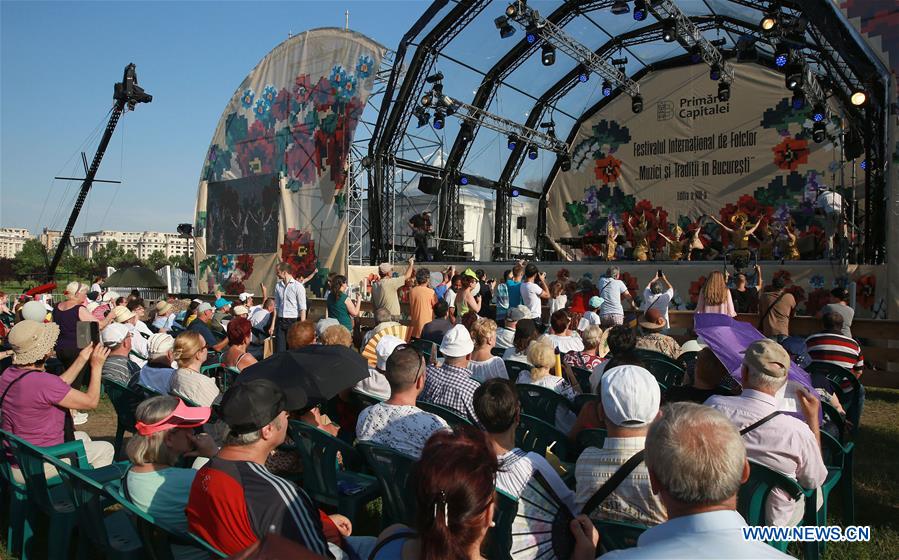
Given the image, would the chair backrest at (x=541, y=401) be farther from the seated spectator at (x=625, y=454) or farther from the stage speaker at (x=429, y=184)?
the stage speaker at (x=429, y=184)

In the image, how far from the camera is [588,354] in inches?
188

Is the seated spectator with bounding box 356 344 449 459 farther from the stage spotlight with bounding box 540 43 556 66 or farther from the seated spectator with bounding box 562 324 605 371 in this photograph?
the stage spotlight with bounding box 540 43 556 66

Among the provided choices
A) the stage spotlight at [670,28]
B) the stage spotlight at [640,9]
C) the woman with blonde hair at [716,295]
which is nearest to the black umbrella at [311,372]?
the woman with blonde hair at [716,295]

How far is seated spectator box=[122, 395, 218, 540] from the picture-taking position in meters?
2.37

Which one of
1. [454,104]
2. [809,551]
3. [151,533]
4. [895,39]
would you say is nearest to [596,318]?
[809,551]

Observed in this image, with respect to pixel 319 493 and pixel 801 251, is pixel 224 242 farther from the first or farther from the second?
pixel 319 493

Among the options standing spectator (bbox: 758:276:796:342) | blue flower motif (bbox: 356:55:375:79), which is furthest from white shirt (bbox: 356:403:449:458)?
blue flower motif (bbox: 356:55:375:79)

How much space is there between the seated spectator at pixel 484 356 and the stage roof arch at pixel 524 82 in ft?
26.1

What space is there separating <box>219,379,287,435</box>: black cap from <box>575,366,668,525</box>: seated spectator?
3.48 ft

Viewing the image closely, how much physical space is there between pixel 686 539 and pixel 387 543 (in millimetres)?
713

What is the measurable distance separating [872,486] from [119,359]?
5364mm

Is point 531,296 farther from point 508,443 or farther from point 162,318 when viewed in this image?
point 508,443

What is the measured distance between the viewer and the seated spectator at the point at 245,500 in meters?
1.85

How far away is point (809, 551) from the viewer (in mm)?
2641
